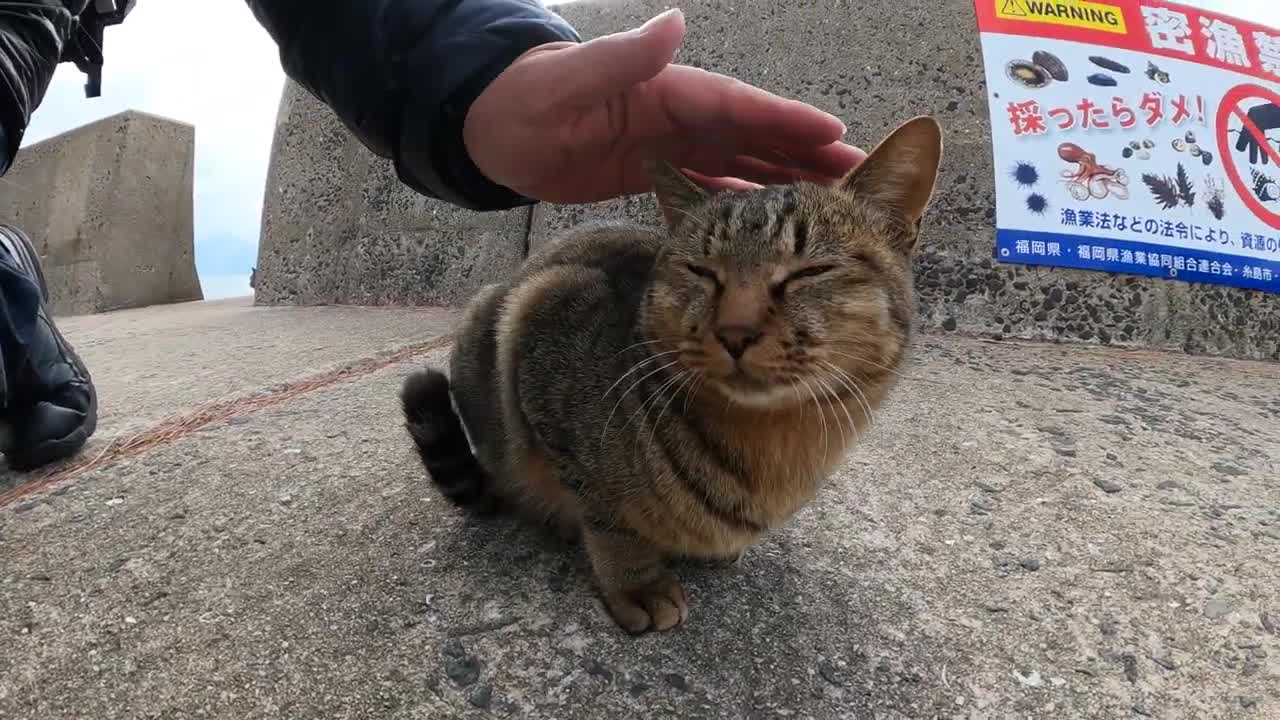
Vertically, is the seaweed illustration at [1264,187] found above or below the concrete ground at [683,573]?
above

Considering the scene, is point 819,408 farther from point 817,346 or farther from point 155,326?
point 155,326

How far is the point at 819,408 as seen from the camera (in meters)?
1.19

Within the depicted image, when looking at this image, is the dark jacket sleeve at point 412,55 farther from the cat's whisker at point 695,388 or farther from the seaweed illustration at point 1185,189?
the seaweed illustration at point 1185,189

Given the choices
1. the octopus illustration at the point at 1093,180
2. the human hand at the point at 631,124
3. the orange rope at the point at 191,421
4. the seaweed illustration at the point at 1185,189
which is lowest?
the orange rope at the point at 191,421

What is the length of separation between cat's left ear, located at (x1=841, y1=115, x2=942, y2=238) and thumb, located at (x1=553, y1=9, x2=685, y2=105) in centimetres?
42

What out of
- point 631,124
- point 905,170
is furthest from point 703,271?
point 631,124

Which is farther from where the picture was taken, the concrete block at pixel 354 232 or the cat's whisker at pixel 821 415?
the concrete block at pixel 354 232

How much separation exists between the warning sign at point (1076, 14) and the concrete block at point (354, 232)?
2432 mm

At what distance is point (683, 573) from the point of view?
146 cm

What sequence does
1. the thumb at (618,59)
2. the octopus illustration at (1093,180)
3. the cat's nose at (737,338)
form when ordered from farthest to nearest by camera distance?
1. the octopus illustration at (1093,180)
2. the thumb at (618,59)
3. the cat's nose at (737,338)

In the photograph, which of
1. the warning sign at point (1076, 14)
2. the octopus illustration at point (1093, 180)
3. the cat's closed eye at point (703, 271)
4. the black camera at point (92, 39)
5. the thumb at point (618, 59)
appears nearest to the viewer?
the cat's closed eye at point (703, 271)

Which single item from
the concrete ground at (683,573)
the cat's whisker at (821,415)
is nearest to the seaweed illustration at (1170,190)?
the concrete ground at (683,573)

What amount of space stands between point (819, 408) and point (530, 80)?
0.88m

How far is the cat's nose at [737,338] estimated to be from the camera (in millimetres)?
1104
